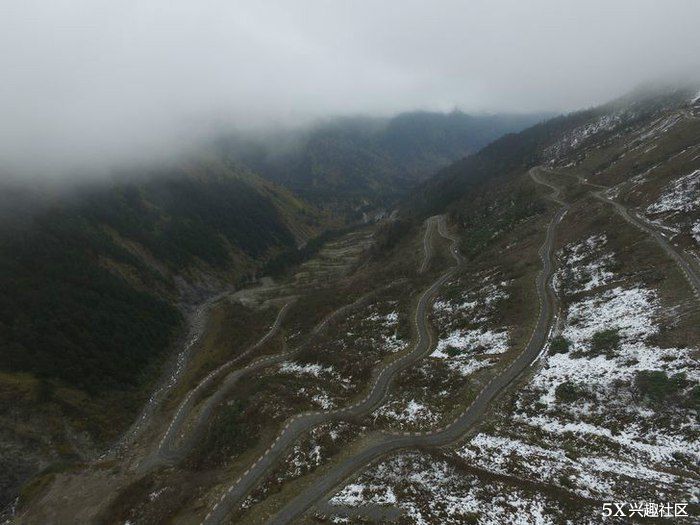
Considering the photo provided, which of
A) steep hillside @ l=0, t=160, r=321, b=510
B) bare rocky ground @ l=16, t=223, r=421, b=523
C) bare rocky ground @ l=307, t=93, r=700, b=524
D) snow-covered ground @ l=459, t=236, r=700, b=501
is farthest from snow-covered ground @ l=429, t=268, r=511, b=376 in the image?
steep hillside @ l=0, t=160, r=321, b=510

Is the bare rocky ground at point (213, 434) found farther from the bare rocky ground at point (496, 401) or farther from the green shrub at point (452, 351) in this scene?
the green shrub at point (452, 351)

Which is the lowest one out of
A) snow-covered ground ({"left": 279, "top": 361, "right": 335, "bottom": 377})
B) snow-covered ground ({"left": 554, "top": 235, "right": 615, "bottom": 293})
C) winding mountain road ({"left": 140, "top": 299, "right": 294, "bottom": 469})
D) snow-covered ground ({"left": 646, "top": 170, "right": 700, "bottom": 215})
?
winding mountain road ({"left": 140, "top": 299, "right": 294, "bottom": 469})

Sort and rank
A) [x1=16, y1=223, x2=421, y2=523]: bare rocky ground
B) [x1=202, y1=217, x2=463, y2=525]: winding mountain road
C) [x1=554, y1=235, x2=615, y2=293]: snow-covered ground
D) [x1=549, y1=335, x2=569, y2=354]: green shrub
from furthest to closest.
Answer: [x1=554, y1=235, x2=615, y2=293]: snow-covered ground
[x1=549, y1=335, x2=569, y2=354]: green shrub
[x1=16, y1=223, x2=421, y2=523]: bare rocky ground
[x1=202, y1=217, x2=463, y2=525]: winding mountain road

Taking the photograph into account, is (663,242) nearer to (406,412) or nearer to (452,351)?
(452,351)

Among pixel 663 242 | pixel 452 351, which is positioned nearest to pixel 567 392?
pixel 452 351

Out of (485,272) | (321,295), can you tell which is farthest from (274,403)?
(321,295)

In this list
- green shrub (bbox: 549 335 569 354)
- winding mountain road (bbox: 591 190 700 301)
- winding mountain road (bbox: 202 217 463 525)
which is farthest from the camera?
winding mountain road (bbox: 591 190 700 301)

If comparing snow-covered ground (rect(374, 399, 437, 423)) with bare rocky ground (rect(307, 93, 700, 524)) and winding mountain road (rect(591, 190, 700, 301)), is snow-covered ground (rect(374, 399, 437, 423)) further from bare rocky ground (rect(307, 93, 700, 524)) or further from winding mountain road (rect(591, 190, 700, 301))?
winding mountain road (rect(591, 190, 700, 301))

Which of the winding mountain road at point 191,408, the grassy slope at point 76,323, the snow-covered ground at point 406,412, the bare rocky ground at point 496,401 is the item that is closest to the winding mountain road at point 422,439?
the bare rocky ground at point 496,401
